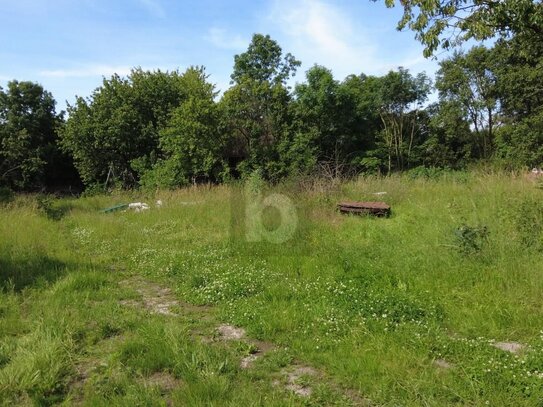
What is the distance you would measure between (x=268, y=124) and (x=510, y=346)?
61.9 ft

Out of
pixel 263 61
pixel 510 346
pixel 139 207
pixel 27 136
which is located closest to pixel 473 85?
pixel 263 61

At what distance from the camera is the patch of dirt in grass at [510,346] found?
331cm

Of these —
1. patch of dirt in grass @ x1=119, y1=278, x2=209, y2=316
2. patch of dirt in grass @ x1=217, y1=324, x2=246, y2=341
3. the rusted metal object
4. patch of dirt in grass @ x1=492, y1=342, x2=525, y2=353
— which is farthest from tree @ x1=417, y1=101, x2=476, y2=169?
patch of dirt in grass @ x1=217, y1=324, x2=246, y2=341

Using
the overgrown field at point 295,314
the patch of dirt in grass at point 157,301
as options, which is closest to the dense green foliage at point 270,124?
the overgrown field at point 295,314

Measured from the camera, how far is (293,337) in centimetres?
371

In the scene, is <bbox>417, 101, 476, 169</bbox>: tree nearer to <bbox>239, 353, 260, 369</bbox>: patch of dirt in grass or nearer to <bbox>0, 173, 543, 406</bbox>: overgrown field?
<bbox>0, 173, 543, 406</bbox>: overgrown field

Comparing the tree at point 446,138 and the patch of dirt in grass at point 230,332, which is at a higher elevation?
the tree at point 446,138

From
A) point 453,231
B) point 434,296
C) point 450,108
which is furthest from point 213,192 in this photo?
point 450,108

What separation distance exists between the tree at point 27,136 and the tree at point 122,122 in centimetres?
451

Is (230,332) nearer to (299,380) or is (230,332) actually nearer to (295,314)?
(295,314)

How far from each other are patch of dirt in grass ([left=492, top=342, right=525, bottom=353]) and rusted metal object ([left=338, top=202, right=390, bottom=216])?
516 centimetres

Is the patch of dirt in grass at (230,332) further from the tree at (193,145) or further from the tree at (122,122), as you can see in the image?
the tree at (122,122)

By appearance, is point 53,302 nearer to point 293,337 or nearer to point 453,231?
point 293,337

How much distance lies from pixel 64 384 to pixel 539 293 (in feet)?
14.9
